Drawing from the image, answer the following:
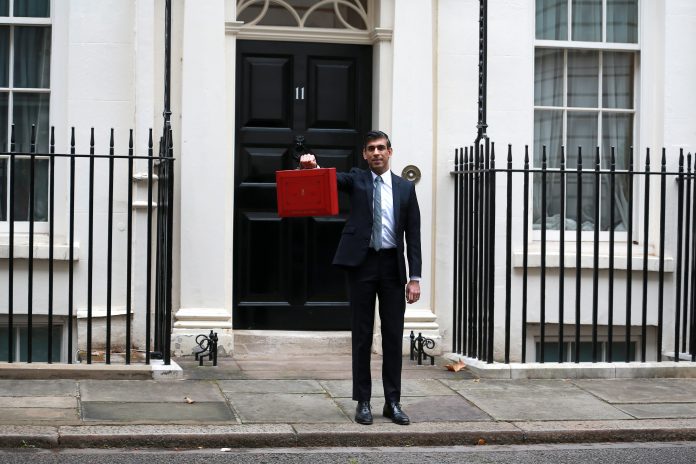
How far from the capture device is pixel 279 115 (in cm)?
1027

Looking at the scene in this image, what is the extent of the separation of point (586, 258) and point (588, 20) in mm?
2236

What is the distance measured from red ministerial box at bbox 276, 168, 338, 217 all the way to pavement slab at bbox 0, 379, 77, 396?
2.05 m

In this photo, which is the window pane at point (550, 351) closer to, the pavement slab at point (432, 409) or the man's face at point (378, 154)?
the pavement slab at point (432, 409)

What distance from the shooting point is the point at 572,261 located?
10.3 m

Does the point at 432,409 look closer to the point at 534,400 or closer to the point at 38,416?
the point at 534,400

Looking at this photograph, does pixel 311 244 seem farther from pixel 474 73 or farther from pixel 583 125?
pixel 583 125

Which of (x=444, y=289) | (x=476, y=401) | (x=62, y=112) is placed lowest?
(x=476, y=401)

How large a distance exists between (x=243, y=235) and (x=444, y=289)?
6.05 feet

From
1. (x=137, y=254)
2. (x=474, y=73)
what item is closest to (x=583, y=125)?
(x=474, y=73)

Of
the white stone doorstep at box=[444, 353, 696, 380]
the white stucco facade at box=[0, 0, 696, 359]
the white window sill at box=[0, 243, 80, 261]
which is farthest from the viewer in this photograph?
the white stucco facade at box=[0, 0, 696, 359]

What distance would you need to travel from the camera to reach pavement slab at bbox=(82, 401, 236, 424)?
724cm

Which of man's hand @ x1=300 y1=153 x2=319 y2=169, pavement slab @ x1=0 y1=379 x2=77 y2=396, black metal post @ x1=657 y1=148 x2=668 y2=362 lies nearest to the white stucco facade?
black metal post @ x1=657 y1=148 x2=668 y2=362

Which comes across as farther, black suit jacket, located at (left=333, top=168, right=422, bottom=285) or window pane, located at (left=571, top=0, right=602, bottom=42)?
window pane, located at (left=571, top=0, right=602, bottom=42)

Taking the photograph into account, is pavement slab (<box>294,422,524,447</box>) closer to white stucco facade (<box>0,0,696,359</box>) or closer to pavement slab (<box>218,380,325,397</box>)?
pavement slab (<box>218,380,325,397</box>)
